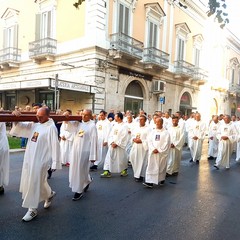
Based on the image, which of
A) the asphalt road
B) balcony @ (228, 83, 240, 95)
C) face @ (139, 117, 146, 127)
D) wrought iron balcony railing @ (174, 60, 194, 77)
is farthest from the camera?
balcony @ (228, 83, 240, 95)

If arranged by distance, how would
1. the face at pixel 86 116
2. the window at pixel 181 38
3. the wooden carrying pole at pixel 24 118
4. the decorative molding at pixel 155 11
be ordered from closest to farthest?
1. the wooden carrying pole at pixel 24 118
2. the face at pixel 86 116
3. the decorative molding at pixel 155 11
4. the window at pixel 181 38

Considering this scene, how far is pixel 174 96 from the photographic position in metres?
24.2

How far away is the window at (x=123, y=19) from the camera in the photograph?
59.1 ft

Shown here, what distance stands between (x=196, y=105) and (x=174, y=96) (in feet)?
15.7

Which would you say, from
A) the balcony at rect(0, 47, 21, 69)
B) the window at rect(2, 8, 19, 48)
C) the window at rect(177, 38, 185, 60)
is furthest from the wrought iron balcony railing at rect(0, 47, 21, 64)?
the window at rect(177, 38, 185, 60)

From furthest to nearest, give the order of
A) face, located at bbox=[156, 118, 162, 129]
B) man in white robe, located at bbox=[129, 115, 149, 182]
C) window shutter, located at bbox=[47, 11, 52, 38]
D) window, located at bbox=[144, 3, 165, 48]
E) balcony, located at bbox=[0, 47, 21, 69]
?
balcony, located at bbox=[0, 47, 21, 69]
window, located at bbox=[144, 3, 165, 48]
window shutter, located at bbox=[47, 11, 52, 38]
man in white robe, located at bbox=[129, 115, 149, 182]
face, located at bbox=[156, 118, 162, 129]

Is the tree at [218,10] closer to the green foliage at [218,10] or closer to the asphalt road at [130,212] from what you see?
the green foliage at [218,10]

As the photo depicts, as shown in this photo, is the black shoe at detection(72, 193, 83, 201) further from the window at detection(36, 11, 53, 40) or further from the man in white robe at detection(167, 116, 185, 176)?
the window at detection(36, 11, 53, 40)

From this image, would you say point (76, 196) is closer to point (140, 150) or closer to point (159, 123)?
point (140, 150)

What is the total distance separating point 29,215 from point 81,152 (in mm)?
1602

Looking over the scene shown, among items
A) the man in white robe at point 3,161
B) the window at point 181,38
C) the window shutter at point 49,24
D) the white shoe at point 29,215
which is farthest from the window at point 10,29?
the white shoe at point 29,215

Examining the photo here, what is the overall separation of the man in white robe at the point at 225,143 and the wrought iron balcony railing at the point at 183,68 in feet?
45.8

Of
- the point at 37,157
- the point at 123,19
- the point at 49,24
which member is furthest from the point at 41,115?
the point at 49,24

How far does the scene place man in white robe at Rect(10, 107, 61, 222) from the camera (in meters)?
4.41
